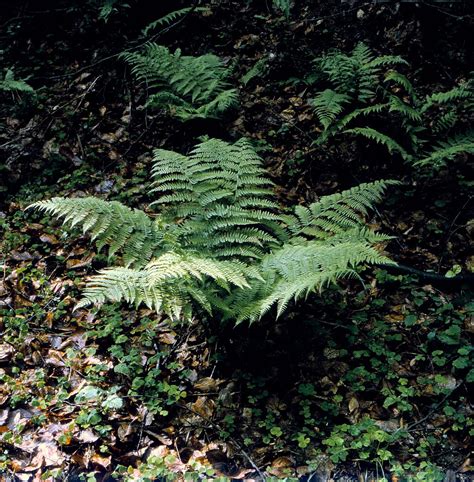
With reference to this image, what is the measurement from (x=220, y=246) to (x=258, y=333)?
636 mm

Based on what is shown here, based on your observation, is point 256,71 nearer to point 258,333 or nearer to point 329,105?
point 329,105

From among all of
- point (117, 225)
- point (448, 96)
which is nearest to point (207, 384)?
point (117, 225)

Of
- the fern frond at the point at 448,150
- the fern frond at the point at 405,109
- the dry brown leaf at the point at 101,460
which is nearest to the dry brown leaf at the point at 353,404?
the dry brown leaf at the point at 101,460

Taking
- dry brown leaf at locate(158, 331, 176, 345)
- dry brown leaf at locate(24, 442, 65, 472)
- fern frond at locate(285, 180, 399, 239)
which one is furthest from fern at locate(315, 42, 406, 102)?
dry brown leaf at locate(24, 442, 65, 472)

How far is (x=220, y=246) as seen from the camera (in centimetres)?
327

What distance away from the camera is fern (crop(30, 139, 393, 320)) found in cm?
256

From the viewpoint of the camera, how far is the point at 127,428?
286cm

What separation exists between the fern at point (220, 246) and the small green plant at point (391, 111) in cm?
95

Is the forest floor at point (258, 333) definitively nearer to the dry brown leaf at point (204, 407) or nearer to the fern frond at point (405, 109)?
the dry brown leaf at point (204, 407)

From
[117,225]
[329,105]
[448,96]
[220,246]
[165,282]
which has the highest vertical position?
[448,96]

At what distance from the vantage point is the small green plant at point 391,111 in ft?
13.4

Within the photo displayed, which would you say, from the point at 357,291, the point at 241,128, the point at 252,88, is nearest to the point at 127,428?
the point at 357,291

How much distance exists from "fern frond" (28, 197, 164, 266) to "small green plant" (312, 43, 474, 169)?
193 centimetres

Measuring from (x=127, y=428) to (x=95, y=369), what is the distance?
1.60 ft
